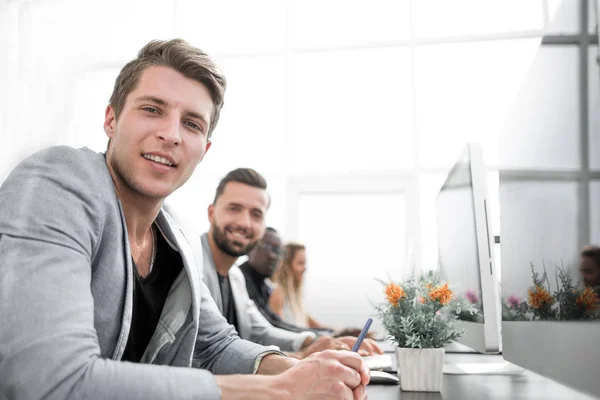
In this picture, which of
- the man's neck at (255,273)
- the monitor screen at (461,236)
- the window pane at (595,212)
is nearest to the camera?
the window pane at (595,212)

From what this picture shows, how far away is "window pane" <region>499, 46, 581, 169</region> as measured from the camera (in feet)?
1.65

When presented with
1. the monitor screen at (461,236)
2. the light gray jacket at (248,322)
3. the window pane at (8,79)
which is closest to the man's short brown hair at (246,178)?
the light gray jacket at (248,322)

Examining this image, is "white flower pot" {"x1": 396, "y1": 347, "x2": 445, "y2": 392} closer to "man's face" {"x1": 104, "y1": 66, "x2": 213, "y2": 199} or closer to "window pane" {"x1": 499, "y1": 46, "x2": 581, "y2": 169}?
"window pane" {"x1": 499, "y1": 46, "x2": 581, "y2": 169}

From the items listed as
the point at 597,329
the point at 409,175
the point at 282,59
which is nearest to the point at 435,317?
the point at 597,329

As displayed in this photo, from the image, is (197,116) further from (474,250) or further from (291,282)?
(291,282)

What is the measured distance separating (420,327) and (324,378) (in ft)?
1.03

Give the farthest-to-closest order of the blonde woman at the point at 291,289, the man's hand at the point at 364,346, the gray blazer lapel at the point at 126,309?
the blonde woman at the point at 291,289
the man's hand at the point at 364,346
the gray blazer lapel at the point at 126,309

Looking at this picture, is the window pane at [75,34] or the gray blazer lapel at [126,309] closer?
the gray blazer lapel at [126,309]

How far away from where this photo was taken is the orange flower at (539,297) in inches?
22.5

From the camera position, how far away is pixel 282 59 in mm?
3184

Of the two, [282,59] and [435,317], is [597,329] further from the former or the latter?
[282,59]

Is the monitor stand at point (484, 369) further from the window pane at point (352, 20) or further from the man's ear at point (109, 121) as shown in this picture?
the window pane at point (352, 20)

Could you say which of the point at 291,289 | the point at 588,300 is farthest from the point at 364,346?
the point at 291,289

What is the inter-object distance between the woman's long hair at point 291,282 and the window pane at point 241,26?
117 cm
